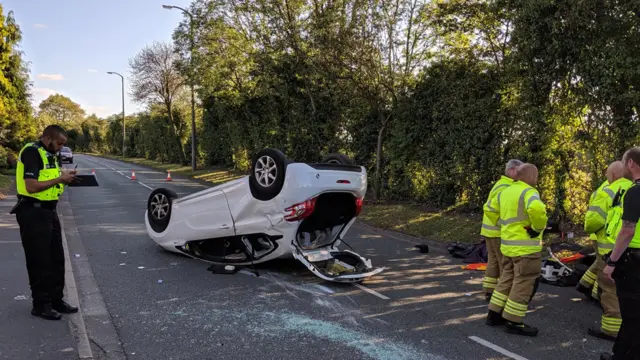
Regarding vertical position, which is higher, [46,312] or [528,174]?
[528,174]

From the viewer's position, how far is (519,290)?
4.78 meters

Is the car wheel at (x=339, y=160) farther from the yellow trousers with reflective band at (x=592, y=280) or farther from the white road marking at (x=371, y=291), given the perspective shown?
the yellow trousers with reflective band at (x=592, y=280)

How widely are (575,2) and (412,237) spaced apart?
5288mm

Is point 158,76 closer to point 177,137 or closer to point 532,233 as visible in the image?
point 177,137

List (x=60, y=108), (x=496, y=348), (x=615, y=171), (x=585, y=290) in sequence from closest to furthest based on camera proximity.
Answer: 1. (x=496, y=348)
2. (x=615, y=171)
3. (x=585, y=290)
4. (x=60, y=108)

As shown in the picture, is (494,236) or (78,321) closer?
(78,321)

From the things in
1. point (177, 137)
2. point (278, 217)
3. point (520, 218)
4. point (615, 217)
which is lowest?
point (278, 217)

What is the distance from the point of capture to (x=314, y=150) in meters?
18.4

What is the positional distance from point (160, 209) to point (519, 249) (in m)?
5.71

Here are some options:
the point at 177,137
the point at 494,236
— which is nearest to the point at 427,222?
the point at 494,236

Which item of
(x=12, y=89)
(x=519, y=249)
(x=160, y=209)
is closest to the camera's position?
(x=519, y=249)

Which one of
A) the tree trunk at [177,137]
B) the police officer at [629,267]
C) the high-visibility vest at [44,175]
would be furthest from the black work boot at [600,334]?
the tree trunk at [177,137]

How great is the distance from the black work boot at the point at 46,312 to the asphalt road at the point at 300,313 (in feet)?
1.11

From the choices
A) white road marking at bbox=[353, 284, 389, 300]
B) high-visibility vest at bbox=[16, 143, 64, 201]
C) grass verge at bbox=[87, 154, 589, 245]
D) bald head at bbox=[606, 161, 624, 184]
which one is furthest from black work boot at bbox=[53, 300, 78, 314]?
grass verge at bbox=[87, 154, 589, 245]
